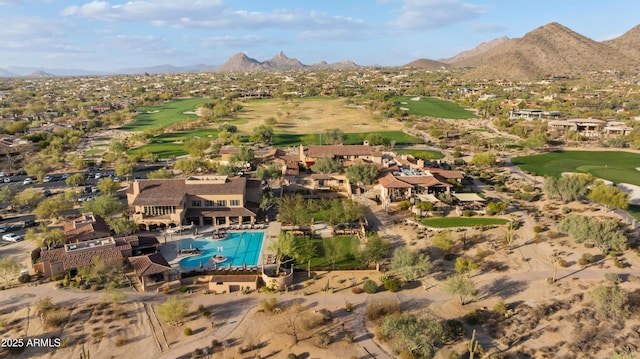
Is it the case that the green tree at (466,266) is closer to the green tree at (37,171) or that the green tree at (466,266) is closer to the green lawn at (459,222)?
the green lawn at (459,222)

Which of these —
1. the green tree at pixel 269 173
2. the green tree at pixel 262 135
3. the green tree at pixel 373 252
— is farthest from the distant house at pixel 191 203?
the green tree at pixel 262 135

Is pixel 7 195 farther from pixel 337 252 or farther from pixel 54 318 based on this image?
pixel 337 252

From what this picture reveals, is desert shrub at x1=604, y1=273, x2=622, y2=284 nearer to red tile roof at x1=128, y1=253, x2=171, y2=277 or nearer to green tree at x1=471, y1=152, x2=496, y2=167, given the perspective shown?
red tile roof at x1=128, y1=253, x2=171, y2=277

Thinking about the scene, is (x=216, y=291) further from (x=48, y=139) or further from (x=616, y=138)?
(x=616, y=138)

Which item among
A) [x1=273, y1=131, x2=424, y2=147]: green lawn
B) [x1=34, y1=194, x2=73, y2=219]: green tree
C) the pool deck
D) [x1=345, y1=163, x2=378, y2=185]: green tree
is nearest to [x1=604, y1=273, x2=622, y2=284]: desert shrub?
[x1=345, y1=163, x2=378, y2=185]: green tree

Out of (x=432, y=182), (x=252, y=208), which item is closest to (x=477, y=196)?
(x=432, y=182)

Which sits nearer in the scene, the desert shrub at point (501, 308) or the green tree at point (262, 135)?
the desert shrub at point (501, 308)
